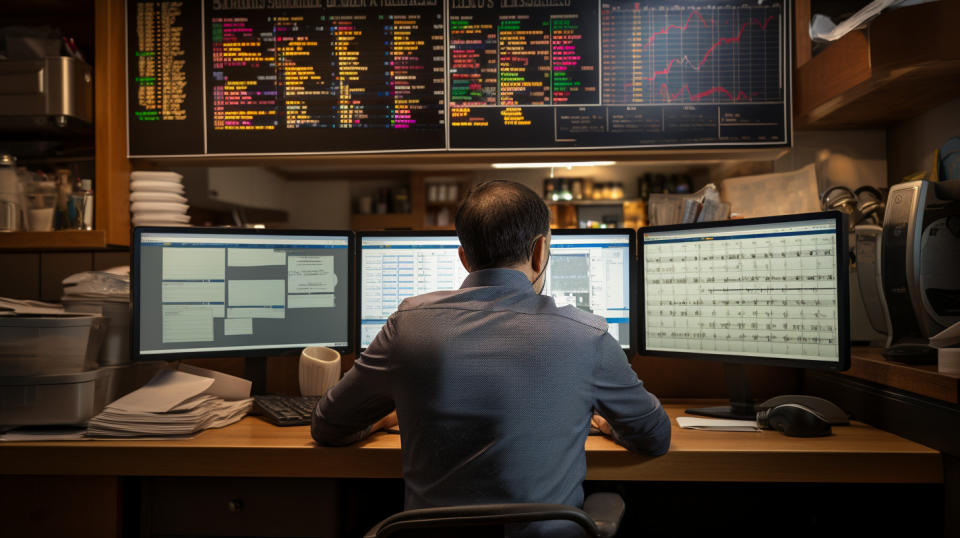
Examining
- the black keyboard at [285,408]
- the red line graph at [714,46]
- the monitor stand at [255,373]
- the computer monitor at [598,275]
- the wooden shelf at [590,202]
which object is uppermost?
the red line graph at [714,46]

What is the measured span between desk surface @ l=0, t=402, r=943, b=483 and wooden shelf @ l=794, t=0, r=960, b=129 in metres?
0.88

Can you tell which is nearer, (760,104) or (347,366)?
(347,366)

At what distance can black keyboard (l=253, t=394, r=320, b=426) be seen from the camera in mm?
1419

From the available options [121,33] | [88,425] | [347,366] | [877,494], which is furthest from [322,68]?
[877,494]

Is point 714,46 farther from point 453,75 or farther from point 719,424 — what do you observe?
point 719,424

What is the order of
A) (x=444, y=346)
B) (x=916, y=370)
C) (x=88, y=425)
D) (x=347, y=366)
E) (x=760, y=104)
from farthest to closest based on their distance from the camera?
(x=760, y=104), (x=347, y=366), (x=88, y=425), (x=916, y=370), (x=444, y=346)

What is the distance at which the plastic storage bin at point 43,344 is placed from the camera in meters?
1.35

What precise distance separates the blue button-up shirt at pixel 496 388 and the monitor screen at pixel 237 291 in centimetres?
67

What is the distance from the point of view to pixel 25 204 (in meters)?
1.89

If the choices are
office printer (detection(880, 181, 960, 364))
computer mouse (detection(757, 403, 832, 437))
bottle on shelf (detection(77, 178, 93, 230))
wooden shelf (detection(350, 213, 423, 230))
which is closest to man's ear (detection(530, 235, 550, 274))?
computer mouse (detection(757, 403, 832, 437))

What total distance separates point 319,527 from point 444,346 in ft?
1.95

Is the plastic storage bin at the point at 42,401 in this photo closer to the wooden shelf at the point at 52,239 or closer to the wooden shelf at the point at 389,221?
the wooden shelf at the point at 52,239

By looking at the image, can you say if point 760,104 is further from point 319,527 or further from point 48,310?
point 48,310

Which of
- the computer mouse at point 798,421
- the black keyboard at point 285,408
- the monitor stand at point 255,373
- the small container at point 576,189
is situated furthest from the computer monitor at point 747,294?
the small container at point 576,189
